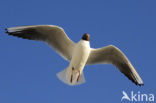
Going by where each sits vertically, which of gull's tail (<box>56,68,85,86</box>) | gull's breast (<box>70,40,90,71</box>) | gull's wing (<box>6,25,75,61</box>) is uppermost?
gull's wing (<box>6,25,75,61</box>)

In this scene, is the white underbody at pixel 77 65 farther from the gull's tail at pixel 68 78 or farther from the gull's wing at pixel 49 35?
the gull's wing at pixel 49 35

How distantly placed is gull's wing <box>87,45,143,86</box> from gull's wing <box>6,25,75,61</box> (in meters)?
0.57

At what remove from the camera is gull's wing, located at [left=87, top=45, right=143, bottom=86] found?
41.7 ft

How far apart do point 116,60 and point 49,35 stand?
5.43 ft

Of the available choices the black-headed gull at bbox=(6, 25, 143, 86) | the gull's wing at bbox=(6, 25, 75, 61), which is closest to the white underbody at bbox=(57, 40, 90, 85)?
the black-headed gull at bbox=(6, 25, 143, 86)

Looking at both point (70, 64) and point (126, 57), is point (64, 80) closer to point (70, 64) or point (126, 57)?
point (70, 64)

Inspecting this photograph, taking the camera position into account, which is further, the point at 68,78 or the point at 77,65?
the point at 68,78

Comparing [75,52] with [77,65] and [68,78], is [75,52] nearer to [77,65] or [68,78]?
[77,65]

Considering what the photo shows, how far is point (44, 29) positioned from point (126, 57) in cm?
199

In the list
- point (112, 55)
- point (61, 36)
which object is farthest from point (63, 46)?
point (112, 55)

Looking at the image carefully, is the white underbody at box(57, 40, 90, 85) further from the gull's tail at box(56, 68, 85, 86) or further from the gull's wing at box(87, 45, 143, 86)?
the gull's wing at box(87, 45, 143, 86)

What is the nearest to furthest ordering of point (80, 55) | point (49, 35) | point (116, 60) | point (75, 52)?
point (80, 55)
point (75, 52)
point (49, 35)
point (116, 60)

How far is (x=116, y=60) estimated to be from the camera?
1283cm

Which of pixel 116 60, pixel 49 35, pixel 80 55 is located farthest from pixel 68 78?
pixel 116 60
